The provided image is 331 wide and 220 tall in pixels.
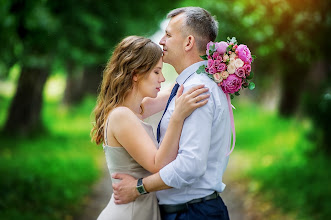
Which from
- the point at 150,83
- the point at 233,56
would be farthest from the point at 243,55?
the point at 150,83

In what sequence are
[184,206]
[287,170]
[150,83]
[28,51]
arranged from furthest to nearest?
[287,170] < [28,51] < [150,83] < [184,206]

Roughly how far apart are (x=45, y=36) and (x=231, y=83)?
597 cm

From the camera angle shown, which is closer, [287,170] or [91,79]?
A: [287,170]

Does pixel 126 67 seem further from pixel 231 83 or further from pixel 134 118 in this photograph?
pixel 231 83

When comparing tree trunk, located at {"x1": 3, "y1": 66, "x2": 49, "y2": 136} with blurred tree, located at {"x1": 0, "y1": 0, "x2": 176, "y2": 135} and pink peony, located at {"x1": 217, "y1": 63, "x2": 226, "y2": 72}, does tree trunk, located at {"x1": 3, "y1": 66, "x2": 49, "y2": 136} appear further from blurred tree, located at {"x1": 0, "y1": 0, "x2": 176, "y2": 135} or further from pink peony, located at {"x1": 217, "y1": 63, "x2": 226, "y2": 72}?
pink peony, located at {"x1": 217, "y1": 63, "x2": 226, "y2": 72}

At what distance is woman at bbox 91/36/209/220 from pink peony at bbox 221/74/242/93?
20cm

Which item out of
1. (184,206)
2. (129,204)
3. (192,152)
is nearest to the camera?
(192,152)

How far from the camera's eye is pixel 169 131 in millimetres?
3098

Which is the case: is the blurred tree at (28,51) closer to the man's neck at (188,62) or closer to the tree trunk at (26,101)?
the tree trunk at (26,101)

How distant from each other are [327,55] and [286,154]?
2.73m

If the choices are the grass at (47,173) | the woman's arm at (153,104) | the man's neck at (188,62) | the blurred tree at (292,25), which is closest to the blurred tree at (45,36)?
the woman's arm at (153,104)

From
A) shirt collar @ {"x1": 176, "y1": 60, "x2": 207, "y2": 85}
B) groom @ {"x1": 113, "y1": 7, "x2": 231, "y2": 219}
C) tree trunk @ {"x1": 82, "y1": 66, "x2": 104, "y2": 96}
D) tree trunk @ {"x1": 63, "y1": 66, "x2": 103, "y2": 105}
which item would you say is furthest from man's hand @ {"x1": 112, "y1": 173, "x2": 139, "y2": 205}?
tree trunk @ {"x1": 82, "y1": 66, "x2": 104, "y2": 96}

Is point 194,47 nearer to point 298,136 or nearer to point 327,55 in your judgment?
point 327,55

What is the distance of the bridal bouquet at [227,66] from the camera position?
3.24 metres
